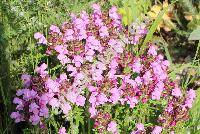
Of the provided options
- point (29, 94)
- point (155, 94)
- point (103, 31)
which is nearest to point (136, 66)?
point (155, 94)

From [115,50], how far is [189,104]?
1.64 feet

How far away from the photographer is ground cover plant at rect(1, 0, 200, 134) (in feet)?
7.10

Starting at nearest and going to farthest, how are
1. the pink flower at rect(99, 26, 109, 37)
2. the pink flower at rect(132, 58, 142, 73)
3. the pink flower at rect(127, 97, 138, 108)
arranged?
the pink flower at rect(127, 97, 138, 108)
the pink flower at rect(132, 58, 142, 73)
the pink flower at rect(99, 26, 109, 37)

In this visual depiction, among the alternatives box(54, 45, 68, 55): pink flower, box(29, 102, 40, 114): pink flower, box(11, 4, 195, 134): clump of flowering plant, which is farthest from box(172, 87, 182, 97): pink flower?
box(29, 102, 40, 114): pink flower

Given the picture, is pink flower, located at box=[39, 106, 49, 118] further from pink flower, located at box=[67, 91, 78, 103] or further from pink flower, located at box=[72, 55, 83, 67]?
pink flower, located at box=[72, 55, 83, 67]

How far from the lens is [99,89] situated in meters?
2.18

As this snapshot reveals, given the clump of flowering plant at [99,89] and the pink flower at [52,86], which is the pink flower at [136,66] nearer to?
the clump of flowering plant at [99,89]

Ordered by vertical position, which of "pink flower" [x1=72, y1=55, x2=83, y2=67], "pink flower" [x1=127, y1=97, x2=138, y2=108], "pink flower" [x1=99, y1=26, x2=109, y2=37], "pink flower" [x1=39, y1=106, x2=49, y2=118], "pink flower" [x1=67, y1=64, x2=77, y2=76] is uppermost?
"pink flower" [x1=99, y1=26, x2=109, y2=37]

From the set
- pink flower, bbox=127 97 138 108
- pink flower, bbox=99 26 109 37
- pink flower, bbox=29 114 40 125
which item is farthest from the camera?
pink flower, bbox=99 26 109 37

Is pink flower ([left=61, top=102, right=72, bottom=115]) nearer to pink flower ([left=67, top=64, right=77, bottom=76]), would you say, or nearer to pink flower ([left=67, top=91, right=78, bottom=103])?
pink flower ([left=67, top=91, right=78, bottom=103])

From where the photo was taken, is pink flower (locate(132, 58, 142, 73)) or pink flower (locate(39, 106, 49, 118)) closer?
pink flower (locate(39, 106, 49, 118))

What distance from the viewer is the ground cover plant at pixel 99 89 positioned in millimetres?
2164

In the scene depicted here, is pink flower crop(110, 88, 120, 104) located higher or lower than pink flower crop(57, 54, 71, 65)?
lower

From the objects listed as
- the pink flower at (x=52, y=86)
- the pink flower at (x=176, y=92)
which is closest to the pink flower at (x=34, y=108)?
the pink flower at (x=52, y=86)
